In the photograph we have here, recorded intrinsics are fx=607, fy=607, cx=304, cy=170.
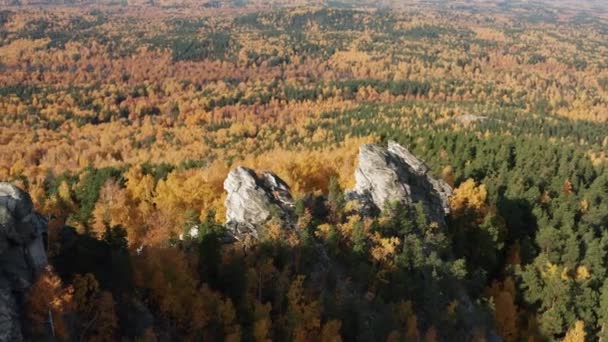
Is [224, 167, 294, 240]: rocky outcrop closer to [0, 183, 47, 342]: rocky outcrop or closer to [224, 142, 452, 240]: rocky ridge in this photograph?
[224, 142, 452, 240]: rocky ridge

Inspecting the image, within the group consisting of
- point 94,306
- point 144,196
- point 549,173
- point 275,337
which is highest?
point 94,306

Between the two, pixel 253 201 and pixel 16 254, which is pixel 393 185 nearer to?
pixel 253 201

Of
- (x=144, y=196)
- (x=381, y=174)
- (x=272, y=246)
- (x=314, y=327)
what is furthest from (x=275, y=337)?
(x=144, y=196)

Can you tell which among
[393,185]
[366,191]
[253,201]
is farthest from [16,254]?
[393,185]

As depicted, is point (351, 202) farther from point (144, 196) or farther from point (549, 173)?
point (549, 173)

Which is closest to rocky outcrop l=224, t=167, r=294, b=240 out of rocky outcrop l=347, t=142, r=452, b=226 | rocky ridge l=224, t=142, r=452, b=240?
rocky ridge l=224, t=142, r=452, b=240

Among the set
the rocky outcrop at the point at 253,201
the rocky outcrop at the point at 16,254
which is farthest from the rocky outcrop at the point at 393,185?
the rocky outcrop at the point at 16,254

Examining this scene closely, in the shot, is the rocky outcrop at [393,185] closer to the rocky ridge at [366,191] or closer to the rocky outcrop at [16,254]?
the rocky ridge at [366,191]
